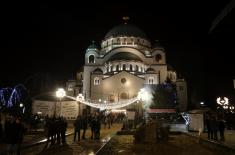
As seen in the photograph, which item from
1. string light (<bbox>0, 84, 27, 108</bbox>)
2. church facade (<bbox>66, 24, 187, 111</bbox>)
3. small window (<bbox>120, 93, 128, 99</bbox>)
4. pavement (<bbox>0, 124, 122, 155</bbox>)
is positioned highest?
church facade (<bbox>66, 24, 187, 111</bbox>)

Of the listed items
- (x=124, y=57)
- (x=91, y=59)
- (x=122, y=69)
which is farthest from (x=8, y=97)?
(x=91, y=59)

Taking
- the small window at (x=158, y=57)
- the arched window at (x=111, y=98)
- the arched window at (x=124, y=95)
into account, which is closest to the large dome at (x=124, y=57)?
the small window at (x=158, y=57)

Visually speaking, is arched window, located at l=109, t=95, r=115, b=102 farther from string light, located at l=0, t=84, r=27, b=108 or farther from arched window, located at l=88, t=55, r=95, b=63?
string light, located at l=0, t=84, r=27, b=108

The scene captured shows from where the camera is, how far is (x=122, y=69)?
5616 cm

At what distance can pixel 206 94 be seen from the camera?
204 feet

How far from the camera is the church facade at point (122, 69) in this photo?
53.5 m

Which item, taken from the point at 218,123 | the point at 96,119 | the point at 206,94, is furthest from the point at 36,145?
the point at 206,94

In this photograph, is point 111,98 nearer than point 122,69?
Yes

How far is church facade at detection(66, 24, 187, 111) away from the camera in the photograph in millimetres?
53469

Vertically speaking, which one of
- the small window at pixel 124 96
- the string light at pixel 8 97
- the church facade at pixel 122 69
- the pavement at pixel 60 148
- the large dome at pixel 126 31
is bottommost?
the pavement at pixel 60 148

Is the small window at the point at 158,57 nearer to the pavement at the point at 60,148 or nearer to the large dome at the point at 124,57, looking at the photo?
the large dome at the point at 124,57

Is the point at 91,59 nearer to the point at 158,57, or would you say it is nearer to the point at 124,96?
the point at 124,96

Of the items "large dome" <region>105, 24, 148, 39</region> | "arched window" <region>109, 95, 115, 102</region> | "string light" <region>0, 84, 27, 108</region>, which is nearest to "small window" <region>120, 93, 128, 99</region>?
"arched window" <region>109, 95, 115, 102</region>

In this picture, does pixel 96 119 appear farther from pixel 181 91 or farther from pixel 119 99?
pixel 181 91
